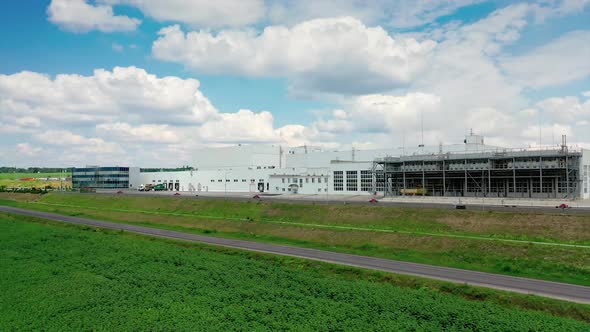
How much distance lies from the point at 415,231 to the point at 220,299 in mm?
33843

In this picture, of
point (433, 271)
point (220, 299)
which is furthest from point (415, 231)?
point (220, 299)

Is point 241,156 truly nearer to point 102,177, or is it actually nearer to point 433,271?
point 102,177

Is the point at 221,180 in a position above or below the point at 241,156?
below

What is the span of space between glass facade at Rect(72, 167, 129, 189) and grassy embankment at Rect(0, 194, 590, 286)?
8993 centimetres

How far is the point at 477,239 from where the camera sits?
1977 inches

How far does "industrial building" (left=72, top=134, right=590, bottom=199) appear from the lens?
85125 mm

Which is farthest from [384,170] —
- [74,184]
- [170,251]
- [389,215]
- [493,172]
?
[74,184]

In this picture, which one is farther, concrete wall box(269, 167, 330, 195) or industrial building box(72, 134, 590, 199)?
concrete wall box(269, 167, 330, 195)

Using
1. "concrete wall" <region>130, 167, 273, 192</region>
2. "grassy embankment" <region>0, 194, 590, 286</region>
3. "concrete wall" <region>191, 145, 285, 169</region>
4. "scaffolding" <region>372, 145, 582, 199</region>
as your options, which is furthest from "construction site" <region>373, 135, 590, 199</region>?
"concrete wall" <region>191, 145, 285, 169</region>

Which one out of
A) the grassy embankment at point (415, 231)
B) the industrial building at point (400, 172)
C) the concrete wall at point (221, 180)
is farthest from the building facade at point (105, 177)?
the grassy embankment at point (415, 231)

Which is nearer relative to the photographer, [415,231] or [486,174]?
[415,231]

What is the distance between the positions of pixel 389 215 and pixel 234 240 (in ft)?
82.4

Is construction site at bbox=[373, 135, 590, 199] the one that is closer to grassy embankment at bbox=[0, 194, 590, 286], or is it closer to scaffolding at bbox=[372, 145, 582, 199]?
scaffolding at bbox=[372, 145, 582, 199]

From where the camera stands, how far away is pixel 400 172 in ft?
338
